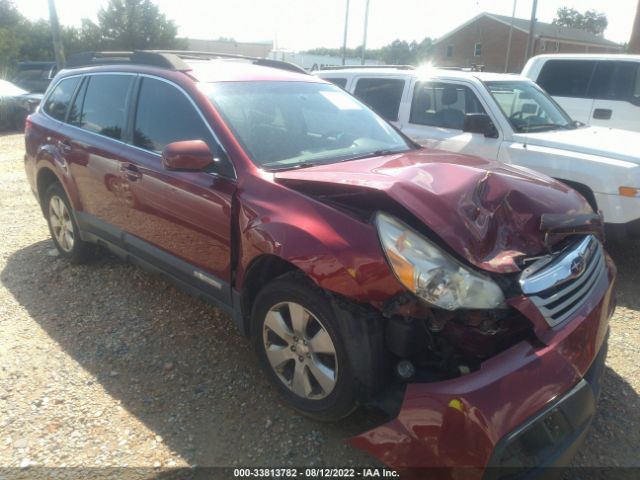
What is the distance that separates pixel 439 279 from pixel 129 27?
3876cm

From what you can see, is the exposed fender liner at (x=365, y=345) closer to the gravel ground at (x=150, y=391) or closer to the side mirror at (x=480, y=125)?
the gravel ground at (x=150, y=391)

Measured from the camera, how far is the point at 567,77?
313 inches

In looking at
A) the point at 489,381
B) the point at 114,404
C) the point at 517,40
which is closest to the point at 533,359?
the point at 489,381

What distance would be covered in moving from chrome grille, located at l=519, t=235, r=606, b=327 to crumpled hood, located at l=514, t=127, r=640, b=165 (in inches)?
99.4

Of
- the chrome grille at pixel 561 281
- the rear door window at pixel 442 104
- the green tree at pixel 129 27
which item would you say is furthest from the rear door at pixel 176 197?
the green tree at pixel 129 27

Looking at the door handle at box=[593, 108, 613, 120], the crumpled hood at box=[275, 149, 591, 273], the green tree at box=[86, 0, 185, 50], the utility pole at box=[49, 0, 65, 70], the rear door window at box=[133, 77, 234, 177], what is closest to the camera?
the crumpled hood at box=[275, 149, 591, 273]

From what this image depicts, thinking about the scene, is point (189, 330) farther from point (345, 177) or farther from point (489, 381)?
point (489, 381)

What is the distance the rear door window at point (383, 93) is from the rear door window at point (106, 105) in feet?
9.80

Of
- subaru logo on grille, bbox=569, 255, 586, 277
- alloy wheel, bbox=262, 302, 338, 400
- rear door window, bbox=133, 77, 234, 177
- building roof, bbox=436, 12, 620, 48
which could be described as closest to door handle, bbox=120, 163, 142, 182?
rear door window, bbox=133, 77, 234, 177

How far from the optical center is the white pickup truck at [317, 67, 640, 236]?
439 centimetres

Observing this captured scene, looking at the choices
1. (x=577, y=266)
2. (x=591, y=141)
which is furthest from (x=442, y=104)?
(x=577, y=266)

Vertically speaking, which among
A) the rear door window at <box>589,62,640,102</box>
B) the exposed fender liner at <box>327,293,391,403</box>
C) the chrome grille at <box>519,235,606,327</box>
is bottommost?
the exposed fender liner at <box>327,293,391,403</box>

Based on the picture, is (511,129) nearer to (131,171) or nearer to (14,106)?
(131,171)

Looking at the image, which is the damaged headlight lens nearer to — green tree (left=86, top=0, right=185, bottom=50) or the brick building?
green tree (left=86, top=0, right=185, bottom=50)
